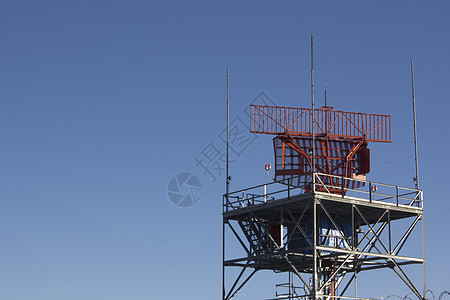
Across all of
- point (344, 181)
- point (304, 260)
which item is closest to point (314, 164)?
point (344, 181)

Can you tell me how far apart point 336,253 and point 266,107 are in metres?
11.1

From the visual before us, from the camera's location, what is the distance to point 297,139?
2554 inches

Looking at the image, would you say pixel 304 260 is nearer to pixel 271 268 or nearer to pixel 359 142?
pixel 271 268

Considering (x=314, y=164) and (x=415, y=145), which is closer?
(x=314, y=164)

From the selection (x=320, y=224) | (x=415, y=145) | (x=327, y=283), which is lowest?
(x=327, y=283)

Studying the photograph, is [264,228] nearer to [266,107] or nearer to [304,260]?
[304,260]

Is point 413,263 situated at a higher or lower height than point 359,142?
lower

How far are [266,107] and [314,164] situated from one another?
19.6 ft

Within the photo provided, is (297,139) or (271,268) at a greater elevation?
(297,139)

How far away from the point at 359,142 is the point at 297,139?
15.1ft

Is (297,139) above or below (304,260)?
above

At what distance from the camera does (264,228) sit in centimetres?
6300

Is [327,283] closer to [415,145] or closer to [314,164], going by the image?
[314,164]

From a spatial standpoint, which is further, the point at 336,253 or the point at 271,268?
the point at 271,268
